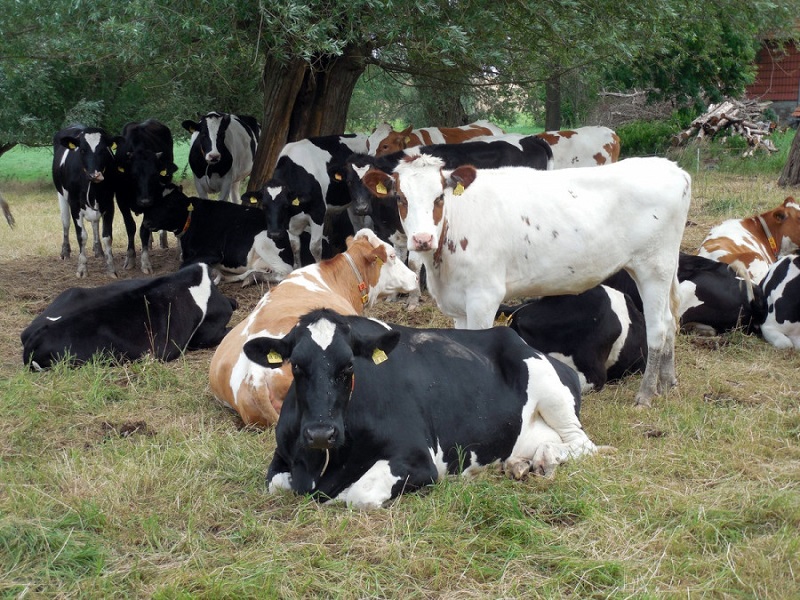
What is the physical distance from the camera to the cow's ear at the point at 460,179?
7.14 m

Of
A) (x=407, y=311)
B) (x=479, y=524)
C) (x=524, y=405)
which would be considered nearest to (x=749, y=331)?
(x=407, y=311)

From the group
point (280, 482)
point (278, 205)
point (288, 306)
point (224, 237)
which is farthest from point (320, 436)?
point (224, 237)

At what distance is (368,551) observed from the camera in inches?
171

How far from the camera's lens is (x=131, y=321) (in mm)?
7953

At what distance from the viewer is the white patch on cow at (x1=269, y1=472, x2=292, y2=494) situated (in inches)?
195

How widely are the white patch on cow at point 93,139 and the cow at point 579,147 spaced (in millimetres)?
6690

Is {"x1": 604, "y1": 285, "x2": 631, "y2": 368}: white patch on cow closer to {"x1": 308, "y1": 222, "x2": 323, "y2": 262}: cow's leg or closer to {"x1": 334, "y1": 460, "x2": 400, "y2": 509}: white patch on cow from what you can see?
{"x1": 334, "y1": 460, "x2": 400, "y2": 509}: white patch on cow

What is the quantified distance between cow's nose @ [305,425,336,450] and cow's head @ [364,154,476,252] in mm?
2556

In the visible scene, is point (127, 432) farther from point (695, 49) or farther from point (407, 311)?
point (695, 49)

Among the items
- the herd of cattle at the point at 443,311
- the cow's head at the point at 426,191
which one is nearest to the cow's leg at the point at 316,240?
the herd of cattle at the point at 443,311

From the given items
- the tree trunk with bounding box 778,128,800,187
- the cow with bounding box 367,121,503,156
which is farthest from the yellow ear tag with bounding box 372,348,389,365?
the tree trunk with bounding box 778,128,800,187

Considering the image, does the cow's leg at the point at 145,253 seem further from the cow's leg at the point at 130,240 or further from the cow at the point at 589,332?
the cow at the point at 589,332

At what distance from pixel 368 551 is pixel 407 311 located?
18.8ft

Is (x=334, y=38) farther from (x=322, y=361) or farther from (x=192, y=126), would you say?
(x=192, y=126)
